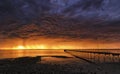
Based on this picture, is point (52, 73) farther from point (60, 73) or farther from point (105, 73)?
point (105, 73)

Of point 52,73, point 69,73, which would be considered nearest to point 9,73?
point 52,73

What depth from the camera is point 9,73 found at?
28.9m

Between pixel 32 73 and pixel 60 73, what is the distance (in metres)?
4.31

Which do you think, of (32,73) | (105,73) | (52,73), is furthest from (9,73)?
(105,73)

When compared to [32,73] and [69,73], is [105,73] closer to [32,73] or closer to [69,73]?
[69,73]

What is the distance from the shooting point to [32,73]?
29.2 metres

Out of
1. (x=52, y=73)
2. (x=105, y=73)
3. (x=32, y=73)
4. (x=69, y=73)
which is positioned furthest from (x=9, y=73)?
(x=105, y=73)

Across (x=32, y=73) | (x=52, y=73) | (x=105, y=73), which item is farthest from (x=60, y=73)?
(x=105, y=73)

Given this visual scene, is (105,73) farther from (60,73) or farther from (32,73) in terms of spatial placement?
(32,73)

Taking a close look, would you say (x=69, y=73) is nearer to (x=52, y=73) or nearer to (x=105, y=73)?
(x=52, y=73)

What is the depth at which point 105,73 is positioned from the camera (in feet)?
98.4

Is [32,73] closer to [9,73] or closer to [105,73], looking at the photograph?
[9,73]

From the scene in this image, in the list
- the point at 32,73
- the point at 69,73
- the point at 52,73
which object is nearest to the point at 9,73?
the point at 32,73

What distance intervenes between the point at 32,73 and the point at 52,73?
3.11 meters
